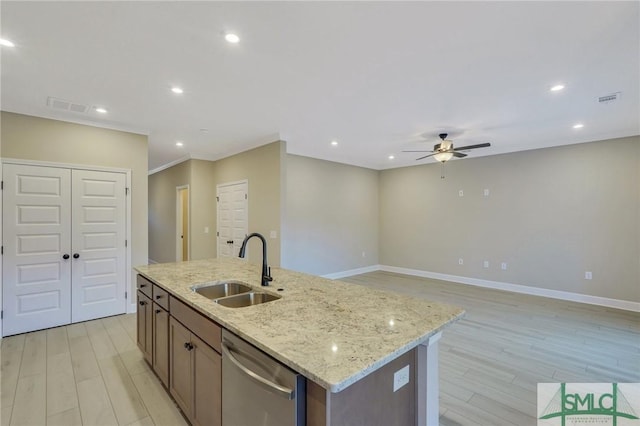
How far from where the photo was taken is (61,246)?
3.70 m

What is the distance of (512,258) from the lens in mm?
5594

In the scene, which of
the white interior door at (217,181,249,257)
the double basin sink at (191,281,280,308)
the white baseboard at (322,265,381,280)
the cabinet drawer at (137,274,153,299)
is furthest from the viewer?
the white baseboard at (322,265,381,280)

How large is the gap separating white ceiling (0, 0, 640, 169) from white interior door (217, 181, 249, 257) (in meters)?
1.57

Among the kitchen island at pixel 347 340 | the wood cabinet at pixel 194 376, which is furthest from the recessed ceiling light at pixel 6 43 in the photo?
the wood cabinet at pixel 194 376

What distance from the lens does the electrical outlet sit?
1.32 m

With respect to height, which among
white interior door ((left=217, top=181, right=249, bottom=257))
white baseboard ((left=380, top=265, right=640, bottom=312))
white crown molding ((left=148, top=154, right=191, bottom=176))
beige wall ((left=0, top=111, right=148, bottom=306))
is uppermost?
white crown molding ((left=148, top=154, right=191, bottom=176))

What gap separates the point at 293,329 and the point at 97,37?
251 centimetres

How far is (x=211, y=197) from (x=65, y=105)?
3216mm

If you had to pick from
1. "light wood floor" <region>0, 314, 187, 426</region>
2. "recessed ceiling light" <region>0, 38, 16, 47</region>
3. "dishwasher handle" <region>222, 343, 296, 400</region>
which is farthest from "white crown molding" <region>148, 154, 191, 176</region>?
"dishwasher handle" <region>222, 343, 296, 400</region>

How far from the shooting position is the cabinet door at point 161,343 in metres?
2.21

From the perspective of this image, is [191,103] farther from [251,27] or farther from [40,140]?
[40,140]

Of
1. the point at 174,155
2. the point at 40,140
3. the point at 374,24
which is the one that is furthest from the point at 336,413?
the point at 174,155

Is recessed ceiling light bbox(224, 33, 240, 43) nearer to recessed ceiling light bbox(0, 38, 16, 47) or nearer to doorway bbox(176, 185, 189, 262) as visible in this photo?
recessed ceiling light bbox(0, 38, 16, 47)

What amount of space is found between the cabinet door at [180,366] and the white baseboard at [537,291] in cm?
580
